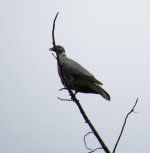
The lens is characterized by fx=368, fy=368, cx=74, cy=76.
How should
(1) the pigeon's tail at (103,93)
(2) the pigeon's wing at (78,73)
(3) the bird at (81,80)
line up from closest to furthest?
1. (1) the pigeon's tail at (103,93)
2. (3) the bird at (81,80)
3. (2) the pigeon's wing at (78,73)

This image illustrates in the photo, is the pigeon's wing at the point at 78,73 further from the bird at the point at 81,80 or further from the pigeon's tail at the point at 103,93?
the pigeon's tail at the point at 103,93

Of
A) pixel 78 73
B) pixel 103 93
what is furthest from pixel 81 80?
pixel 103 93

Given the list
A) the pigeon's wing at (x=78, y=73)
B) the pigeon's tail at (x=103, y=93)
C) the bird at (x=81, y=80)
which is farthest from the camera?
the pigeon's wing at (x=78, y=73)

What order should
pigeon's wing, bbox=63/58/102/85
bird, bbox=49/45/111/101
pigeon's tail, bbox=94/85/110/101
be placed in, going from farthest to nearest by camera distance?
pigeon's wing, bbox=63/58/102/85
bird, bbox=49/45/111/101
pigeon's tail, bbox=94/85/110/101

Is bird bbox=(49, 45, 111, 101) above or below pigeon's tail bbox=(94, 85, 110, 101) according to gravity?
above

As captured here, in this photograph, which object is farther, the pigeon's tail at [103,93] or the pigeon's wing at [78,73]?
the pigeon's wing at [78,73]

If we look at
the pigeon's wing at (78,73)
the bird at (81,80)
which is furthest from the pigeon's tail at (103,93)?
the pigeon's wing at (78,73)

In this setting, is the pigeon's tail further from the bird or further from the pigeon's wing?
the pigeon's wing

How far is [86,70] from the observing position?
254 inches

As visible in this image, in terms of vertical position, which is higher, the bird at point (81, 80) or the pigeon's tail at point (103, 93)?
the bird at point (81, 80)

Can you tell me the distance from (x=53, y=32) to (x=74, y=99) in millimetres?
634

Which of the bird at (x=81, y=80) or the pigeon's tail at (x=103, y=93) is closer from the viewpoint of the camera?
the pigeon's tail at (x=103, y=93)

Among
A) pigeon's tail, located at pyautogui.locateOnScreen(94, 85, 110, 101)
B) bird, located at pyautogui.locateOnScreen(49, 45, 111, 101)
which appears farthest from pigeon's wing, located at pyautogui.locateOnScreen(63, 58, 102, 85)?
pigeon's tail, located at pyautogui.locateOnScreen(94, 85, 110, 101)

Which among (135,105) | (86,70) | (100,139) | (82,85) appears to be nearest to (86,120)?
(100,139)
